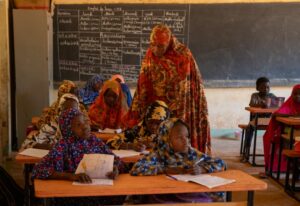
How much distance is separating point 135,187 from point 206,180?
459 millimetres

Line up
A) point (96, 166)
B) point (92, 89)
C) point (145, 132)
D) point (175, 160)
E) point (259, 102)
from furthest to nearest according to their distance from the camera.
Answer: point (92, 89)
point (259, 102)
point (145, 132)
point (175, 160)
point (96, 166)

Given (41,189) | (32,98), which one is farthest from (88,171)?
(32,98)

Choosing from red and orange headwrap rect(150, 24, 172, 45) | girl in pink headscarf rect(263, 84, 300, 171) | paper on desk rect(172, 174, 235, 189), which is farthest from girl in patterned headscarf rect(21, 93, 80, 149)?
girl in pink headscarf rect(263, 84, 300, 171)

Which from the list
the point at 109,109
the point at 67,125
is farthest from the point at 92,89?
the point at 67,125

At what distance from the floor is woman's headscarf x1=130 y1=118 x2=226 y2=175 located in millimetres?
1847

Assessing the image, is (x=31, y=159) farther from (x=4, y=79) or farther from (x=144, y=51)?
(x=144, y=51)

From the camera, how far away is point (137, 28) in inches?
303

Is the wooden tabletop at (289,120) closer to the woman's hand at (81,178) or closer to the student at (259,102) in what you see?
the student at (259,102)

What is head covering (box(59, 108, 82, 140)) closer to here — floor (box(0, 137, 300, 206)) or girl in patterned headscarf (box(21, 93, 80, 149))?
girl in patterned headscarf (box(21, 93, 80, 149))

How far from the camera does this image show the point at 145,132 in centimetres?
404

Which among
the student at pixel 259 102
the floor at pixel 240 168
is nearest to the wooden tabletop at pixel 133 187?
the floor at pixel 240 168

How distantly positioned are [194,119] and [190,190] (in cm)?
197

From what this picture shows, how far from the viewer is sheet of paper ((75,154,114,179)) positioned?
2.69 meters

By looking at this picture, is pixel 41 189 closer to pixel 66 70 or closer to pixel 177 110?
pixel 177 110
